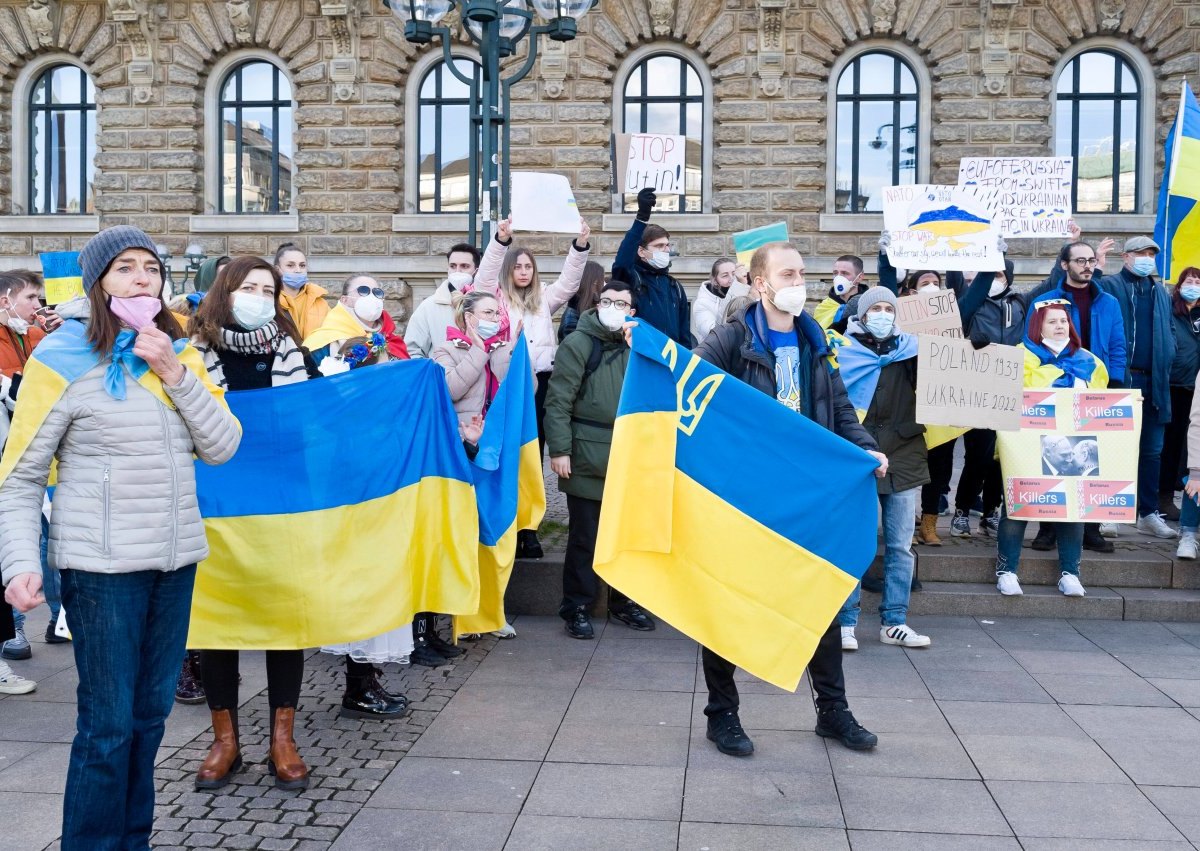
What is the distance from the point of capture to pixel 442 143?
17.8 m

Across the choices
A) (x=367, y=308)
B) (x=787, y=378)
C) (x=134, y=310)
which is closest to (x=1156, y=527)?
(x=787, y=378)

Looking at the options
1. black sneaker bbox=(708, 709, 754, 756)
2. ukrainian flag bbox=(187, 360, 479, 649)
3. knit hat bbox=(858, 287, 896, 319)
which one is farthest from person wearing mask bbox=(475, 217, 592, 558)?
black sneaker bbox=(708, 709, 754, 756)

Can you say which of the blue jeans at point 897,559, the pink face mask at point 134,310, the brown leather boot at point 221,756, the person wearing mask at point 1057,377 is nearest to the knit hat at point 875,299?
the blue jeans at point 897,559

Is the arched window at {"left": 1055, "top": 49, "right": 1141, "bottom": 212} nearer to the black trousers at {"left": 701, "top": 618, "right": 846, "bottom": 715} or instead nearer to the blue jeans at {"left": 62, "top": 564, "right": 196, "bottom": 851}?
the black trousers at {"left": 701, "top": 618, "right": 846, "bottom": 715}

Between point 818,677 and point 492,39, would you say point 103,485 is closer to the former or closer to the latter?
→ point 818,677

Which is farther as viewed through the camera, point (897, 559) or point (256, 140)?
point (256, 140)

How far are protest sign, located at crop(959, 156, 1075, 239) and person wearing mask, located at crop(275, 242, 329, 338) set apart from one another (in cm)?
446

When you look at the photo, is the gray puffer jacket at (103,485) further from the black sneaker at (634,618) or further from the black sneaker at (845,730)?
the black sneaker at (634,618)

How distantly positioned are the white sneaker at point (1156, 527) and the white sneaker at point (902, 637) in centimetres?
293

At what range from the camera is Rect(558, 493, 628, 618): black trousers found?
698 cm

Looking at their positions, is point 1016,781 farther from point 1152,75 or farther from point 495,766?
point 1152,75

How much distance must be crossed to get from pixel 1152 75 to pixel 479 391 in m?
13.8

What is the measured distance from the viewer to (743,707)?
18.2 ft

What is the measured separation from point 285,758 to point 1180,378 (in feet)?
24.3
